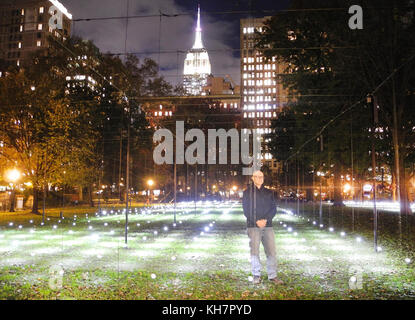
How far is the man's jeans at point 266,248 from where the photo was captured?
6.71 m

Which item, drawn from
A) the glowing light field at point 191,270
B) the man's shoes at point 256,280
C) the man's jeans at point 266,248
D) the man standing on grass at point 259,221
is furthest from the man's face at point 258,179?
the glowing light field at point 191,270

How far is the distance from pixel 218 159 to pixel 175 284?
53.1 m

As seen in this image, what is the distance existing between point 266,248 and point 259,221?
0.55 metres

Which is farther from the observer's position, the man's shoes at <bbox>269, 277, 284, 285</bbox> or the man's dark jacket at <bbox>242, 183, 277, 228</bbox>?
the man's dark jacket at <bbox>242, 183, 277, 228</bbox>

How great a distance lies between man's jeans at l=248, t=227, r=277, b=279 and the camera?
671 centimetres

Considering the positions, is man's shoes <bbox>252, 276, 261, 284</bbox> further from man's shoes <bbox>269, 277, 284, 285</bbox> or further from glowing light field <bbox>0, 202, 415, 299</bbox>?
man's shoes <bbox>269, 277, 284, 285</bbox>

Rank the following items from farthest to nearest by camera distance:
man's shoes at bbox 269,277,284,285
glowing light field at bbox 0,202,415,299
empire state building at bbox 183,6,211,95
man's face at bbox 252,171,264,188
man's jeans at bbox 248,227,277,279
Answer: empire state building at bbox 183,6,211,95 → man's face at bbox 252,171,264,188 → man's jeans at bbox 248,227,277,279 → man's shoes at bbox 269,277,284,285 → glowing light field at bbox 0,202,415,299

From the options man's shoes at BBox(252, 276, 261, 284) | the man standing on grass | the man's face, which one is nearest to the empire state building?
the man's face

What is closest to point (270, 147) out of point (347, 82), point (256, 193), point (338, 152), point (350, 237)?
point (338, 152)

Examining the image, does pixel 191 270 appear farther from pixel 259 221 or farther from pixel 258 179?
pixel 258 179

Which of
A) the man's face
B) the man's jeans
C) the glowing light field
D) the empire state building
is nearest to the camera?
the glowing light field

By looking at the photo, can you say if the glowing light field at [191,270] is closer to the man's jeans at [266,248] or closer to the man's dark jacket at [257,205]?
the man's jeans at [266,248]

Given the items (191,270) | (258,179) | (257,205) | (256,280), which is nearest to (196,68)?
(191,270)

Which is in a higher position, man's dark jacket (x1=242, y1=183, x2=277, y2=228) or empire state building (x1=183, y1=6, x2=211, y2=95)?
empire state building (x1=183, y1=6, x2=211, y2=95)
